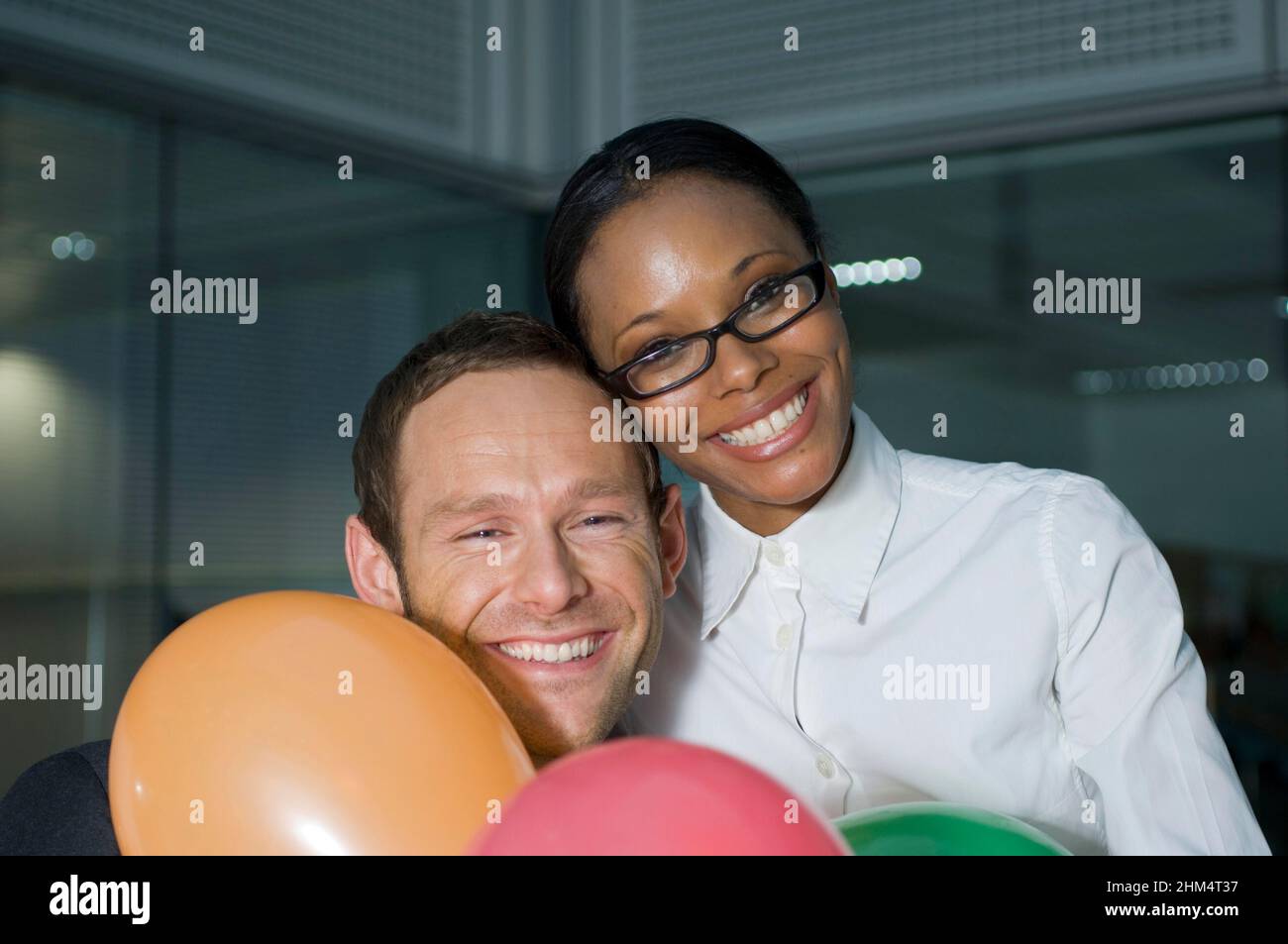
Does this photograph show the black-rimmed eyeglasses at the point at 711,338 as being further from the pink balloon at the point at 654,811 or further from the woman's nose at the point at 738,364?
the pink balloon at the point at 654,811

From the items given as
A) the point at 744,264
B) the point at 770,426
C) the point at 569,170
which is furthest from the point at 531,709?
the point at 569,170

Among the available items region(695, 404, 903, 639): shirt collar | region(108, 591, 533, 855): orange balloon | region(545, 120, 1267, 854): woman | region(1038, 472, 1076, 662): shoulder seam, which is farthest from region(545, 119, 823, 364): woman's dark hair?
region(108, 591, 533, 855): orange balloon

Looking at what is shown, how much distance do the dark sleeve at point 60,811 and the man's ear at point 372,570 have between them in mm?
320

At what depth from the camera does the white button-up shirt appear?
4.03 ft

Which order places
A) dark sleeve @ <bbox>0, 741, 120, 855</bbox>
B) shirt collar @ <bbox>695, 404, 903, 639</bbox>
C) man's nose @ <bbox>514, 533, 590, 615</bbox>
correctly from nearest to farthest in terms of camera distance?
dark sleeve @ <bbox>0, 741, 120, 855</bbox>
man's nose @ <bbox>514, 533, 590, 615</bbox>
shirt collar @ <bbox>695, 404, 903, 639</bbox>

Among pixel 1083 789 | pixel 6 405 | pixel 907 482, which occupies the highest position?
pixel 6 405

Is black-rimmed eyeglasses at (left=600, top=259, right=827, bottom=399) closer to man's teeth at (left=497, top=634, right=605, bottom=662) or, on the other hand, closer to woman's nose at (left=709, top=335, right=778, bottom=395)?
woman's nose at (left=709, top=335, right=778, bottom=395)

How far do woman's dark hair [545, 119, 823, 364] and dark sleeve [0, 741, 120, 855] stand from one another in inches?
26.1

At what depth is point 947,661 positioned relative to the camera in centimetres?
137

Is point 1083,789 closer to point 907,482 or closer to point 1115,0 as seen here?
point 907,482

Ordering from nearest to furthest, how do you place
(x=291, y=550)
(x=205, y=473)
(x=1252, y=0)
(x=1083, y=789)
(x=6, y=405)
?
1. (x=1083, y=789)
2. (x=1252, y=0)
3. (x=6, y=405)
4. (x=205, y=473)
5. (x=291, y=550)

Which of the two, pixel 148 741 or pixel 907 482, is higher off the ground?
pixel 907 482
